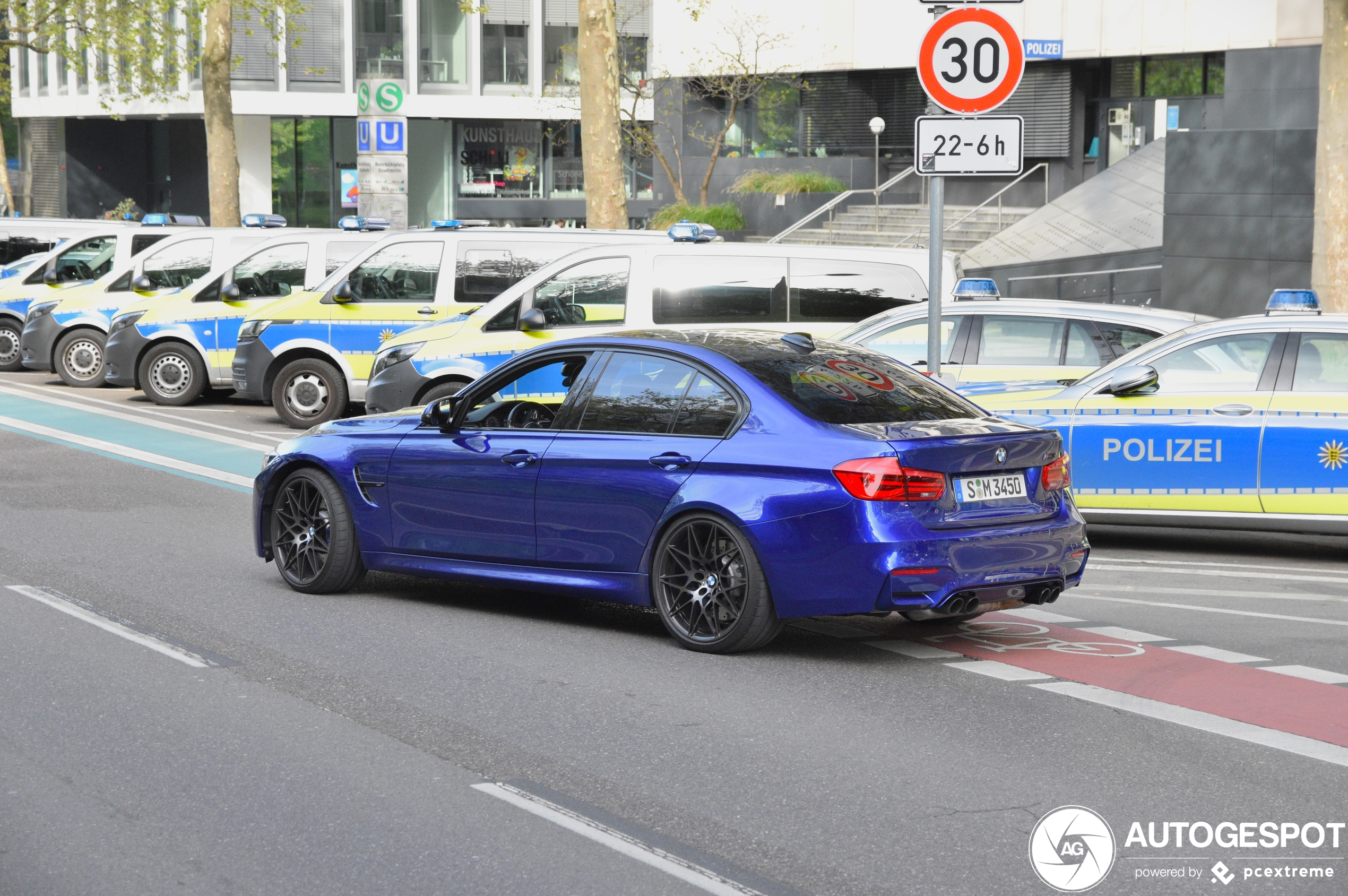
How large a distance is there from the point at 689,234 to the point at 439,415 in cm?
642

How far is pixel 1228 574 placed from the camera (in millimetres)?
10219

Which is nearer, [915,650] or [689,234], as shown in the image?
[915,650]

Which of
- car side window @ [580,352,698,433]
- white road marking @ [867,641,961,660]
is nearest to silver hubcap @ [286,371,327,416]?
car side window @ [580,352,698,433]

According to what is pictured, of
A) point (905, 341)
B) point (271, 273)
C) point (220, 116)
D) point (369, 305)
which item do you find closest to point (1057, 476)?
point (905, 341)

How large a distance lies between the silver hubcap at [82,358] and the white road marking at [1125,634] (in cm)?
1658

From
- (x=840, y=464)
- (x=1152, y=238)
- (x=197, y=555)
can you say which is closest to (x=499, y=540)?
(x=840, y=464)

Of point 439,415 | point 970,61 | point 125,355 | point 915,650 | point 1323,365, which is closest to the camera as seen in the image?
point 915,650

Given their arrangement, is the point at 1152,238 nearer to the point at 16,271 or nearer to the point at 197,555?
the point at 16,271

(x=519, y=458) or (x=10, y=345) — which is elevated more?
(x=10, y=345)

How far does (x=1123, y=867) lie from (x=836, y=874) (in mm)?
871

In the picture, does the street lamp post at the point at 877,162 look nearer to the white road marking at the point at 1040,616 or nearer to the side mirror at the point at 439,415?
the white road marking at the point at 1040,616

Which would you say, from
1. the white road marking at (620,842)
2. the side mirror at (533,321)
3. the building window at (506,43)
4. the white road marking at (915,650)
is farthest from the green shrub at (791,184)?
the white road marking at (620,842)

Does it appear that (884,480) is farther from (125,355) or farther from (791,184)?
(791,184)

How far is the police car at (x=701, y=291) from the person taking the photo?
548 inches
